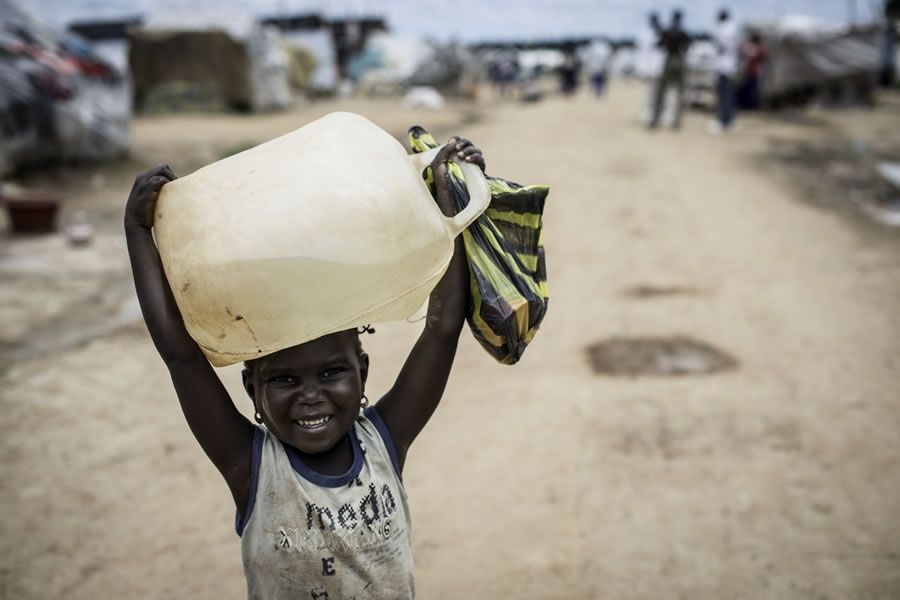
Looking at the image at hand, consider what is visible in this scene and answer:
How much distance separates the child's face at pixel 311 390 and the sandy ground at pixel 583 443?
1.54 metres

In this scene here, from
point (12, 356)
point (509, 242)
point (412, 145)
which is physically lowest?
point (12, 356)

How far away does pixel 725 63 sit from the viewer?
42.0 feet

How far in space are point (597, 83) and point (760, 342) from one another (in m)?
19.6

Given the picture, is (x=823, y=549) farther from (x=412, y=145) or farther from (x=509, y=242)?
(x=412, y=145)

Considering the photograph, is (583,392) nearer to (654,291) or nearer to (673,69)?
(654,291)

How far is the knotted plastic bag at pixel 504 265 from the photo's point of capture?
159cm

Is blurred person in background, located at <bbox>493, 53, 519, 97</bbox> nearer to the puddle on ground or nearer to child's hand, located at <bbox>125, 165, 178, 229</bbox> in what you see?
the puddle on ground

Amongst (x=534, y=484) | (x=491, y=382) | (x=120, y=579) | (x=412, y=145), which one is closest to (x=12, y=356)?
(x=120, y=579)

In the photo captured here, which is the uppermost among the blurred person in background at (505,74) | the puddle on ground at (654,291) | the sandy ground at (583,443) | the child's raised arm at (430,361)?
the child's raised arm at (430,361)

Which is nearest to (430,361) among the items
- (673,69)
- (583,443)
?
(583,443)

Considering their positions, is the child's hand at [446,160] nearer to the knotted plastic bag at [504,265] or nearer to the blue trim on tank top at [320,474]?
the knotted plastic bag at [504,265]

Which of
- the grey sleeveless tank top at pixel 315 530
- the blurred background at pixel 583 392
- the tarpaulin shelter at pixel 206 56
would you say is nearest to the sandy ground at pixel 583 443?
the blurred background at pixel 583 392

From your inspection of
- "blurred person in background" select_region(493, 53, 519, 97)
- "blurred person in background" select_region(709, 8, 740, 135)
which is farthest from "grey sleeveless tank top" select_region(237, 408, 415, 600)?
"blurred person in background" select_region(493, 53, 519, 97)

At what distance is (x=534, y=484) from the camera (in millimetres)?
3500
